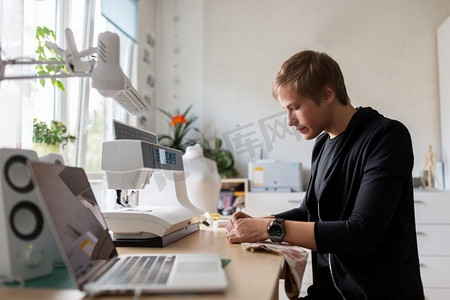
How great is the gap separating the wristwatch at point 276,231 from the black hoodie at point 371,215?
0.10 m

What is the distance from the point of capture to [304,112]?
53.5 inches

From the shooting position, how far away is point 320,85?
1324mm

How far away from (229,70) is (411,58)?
177cm

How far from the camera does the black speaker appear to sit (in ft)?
2.87

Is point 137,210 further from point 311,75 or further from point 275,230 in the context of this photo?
point 311,75

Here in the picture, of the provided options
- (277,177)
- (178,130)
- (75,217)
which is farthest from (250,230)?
(178,130)

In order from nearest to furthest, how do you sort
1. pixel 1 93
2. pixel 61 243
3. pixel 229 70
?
pixel 61 243 → pixel 1 93 → pixel 229 70

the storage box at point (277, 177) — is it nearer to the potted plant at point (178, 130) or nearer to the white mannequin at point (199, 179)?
the potted plant at point (178, 130)

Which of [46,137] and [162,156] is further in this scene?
[46,137]

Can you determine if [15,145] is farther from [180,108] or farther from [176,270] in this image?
[180,108]

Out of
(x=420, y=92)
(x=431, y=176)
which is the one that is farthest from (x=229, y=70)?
(x=431, y=176)

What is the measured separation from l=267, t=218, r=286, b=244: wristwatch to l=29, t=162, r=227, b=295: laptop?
9.5 inches

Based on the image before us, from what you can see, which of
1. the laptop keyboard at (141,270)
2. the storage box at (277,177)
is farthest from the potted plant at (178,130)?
the laptop keyboard at (141,270)

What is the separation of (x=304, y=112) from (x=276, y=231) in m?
0.44
